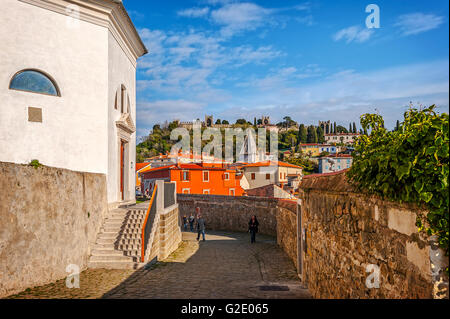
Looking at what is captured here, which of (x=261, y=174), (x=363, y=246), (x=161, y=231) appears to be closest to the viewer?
(x=363, y=246)

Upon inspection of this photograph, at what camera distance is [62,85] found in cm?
1248

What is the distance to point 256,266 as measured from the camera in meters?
12.5

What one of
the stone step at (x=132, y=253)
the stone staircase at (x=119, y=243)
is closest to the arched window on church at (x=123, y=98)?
the stone staircase at (x=119, y=243)

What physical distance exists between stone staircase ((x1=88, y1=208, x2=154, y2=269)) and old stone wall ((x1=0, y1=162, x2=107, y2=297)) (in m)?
0.47

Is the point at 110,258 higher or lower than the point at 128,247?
lower

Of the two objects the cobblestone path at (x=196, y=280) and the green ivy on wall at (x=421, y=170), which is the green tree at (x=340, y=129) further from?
the green ivy on wall at (x=421, y=170)

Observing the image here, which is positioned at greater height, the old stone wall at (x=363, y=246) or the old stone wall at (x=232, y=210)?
the old stone wall at (x=363, y=246)

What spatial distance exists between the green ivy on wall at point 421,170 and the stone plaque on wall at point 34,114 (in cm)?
1178

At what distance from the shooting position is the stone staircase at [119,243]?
10.7m

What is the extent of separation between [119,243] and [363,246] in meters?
9.36

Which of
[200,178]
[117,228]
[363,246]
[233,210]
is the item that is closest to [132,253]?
[117,228]

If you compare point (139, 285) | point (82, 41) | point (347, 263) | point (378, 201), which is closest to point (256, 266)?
point (139, 285)

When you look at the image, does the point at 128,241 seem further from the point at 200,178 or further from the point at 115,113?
the point at 200,178

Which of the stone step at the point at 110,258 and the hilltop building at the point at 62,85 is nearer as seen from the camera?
the stone step at the point at 110,258
